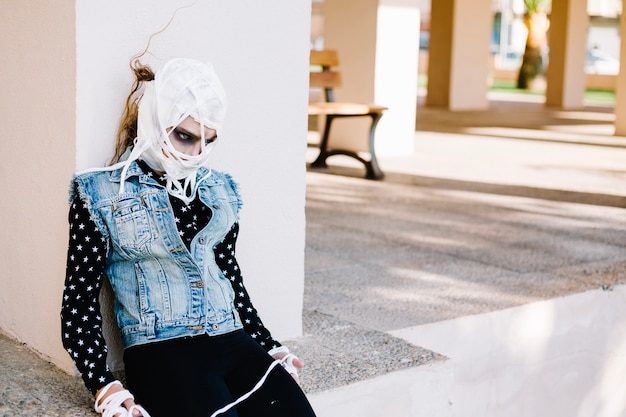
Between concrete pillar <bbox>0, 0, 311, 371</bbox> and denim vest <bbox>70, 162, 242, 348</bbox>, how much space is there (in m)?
0.22

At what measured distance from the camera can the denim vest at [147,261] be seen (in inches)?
101

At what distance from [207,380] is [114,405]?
25 centimetres

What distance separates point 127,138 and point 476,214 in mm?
4178

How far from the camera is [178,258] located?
8.60 ft

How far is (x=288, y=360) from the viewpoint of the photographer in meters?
2.78

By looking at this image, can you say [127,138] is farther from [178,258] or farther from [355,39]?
[355,39]

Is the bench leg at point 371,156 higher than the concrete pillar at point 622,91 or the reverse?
the reverse

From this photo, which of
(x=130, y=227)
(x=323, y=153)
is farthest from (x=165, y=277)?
(x=323, y=153)

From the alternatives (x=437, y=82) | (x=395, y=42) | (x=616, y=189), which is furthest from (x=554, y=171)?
(x=437, y=82)

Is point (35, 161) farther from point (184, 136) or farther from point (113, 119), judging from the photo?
point (184, 136)

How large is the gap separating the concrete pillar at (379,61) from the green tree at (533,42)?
2026 cm

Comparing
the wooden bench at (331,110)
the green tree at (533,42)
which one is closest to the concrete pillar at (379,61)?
the wooden bench at (331,110)

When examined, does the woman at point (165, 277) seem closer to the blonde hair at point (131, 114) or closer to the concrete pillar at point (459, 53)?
the blonde hair at point (131, 114)

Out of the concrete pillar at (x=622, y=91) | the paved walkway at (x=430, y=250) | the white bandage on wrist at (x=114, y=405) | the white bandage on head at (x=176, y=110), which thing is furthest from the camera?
the concrete pillar at (x=622, y=91)
